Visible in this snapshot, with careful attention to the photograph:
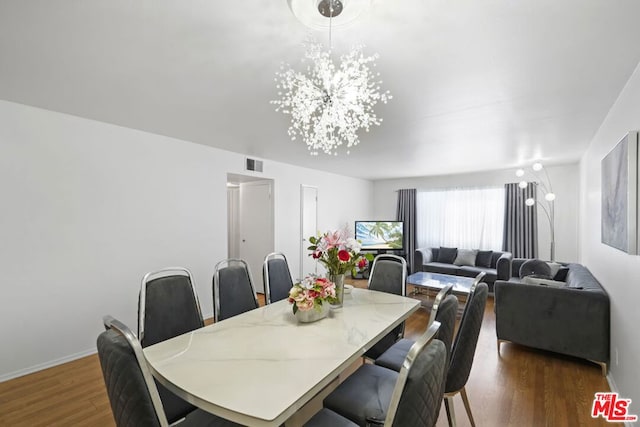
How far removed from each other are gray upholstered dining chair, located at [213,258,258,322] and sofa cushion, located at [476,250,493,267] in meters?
4.93

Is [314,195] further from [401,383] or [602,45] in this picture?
[401,383]

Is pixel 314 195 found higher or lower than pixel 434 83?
lower

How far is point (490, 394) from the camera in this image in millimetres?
2332

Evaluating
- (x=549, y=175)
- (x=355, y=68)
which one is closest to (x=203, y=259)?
(x=355, y=68)

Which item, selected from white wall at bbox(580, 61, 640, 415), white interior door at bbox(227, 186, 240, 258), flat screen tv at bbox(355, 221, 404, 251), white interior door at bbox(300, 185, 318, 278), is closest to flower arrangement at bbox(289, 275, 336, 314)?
white wall at bbox(580, 61, 640, 415)

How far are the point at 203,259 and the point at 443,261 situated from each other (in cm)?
480

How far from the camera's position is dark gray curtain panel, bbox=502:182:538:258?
5574mm

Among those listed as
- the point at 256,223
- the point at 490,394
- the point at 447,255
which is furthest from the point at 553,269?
the point at 256,223

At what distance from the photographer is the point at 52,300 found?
2707 mm

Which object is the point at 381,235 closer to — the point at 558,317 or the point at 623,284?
the point at 558,317

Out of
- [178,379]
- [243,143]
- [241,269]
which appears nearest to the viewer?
[178,379]

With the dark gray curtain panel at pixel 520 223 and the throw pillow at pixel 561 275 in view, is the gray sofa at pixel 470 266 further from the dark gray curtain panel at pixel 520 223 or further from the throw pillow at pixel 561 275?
the throw pillow at pixel 561 275

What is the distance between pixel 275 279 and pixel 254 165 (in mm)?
2350

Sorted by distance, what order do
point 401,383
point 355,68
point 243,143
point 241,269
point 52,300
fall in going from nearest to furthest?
point 401,383, point 355,68, point 241,269, point 52,300, point 243,143
